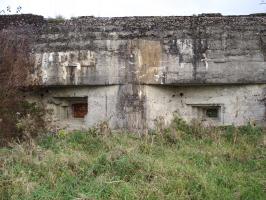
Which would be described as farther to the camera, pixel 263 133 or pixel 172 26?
pixel 172 26

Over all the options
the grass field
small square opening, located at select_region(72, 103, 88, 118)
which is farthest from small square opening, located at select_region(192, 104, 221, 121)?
small square opening, located at select_region(72, 103, 88, 118)

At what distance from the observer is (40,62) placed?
8.98 m

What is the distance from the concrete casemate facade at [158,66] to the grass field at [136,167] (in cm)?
104

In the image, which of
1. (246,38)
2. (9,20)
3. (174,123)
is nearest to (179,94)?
(174,123)

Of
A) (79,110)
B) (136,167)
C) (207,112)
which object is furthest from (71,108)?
(136,167)

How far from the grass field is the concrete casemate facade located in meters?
1.04

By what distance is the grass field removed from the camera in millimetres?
5516

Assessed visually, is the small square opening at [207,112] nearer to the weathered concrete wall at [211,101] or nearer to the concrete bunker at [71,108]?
the weathered concrete wall at [211,101]

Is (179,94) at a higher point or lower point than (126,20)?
lower

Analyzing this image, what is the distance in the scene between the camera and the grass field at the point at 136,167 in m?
5.52

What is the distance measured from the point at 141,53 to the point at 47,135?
2186 millimetres

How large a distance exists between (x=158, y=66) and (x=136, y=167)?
2.98 meters

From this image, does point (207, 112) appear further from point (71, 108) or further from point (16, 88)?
point (16, 88)

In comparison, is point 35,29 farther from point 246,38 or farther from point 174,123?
point 246,38
